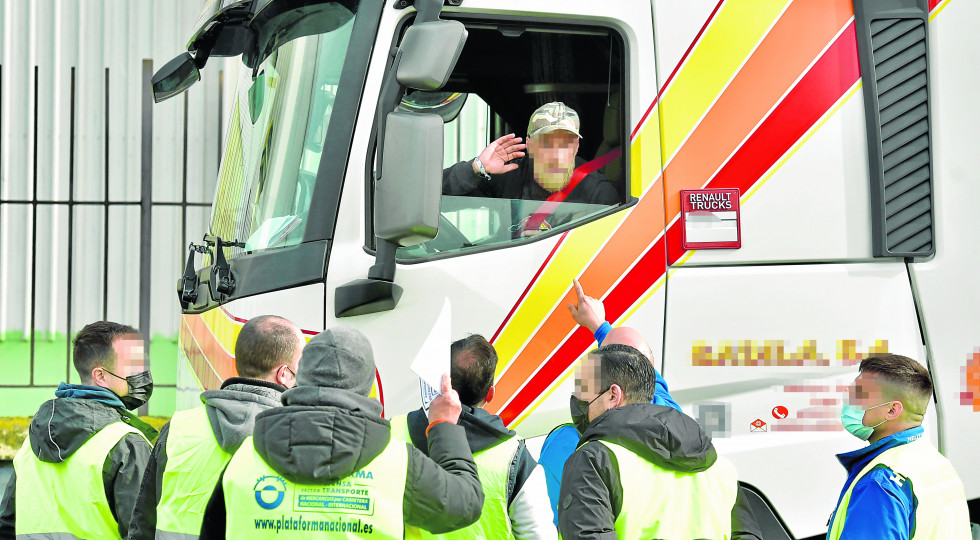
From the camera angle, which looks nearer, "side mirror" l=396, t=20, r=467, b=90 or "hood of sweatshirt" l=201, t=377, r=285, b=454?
"hood of sweatshirt" l=201, t=377, r=285, b=454

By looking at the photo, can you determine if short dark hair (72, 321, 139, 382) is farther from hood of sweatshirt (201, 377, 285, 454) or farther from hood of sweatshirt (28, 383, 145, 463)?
hood of sweatshirt (201, 377, 285, 454)

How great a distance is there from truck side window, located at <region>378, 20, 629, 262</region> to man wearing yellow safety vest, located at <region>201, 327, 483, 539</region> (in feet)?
3.08

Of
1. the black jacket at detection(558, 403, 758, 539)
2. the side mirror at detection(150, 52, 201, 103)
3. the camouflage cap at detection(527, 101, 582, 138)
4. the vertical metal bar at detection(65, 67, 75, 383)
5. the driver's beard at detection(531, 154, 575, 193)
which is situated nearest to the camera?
the black jacket at detection(558, 403, 758, 539)

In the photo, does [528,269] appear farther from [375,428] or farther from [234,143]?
[234,143]

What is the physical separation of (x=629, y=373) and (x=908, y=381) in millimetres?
784

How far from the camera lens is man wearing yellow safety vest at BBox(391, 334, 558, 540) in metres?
2.62

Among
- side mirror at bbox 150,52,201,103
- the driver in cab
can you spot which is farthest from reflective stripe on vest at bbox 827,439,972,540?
side mirror at bbox 150,52,201,103

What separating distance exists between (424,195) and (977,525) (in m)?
2.13

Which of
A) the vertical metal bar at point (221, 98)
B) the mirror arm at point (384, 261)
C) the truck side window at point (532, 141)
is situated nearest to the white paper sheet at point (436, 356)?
the mirror arm at point (384, 261)

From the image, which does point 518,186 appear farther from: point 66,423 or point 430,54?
point 66,423

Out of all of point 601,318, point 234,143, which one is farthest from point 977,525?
point 234,143

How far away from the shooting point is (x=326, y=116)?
125 inches

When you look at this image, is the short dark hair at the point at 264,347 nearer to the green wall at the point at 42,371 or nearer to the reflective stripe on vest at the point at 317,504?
the reflective stripe on vest at the point at 317,504

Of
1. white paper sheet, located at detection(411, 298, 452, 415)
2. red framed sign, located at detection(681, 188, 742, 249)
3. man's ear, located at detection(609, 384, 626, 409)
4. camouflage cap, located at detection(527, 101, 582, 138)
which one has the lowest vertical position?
man's ear, located at detection(609, 384, 626, 409)
